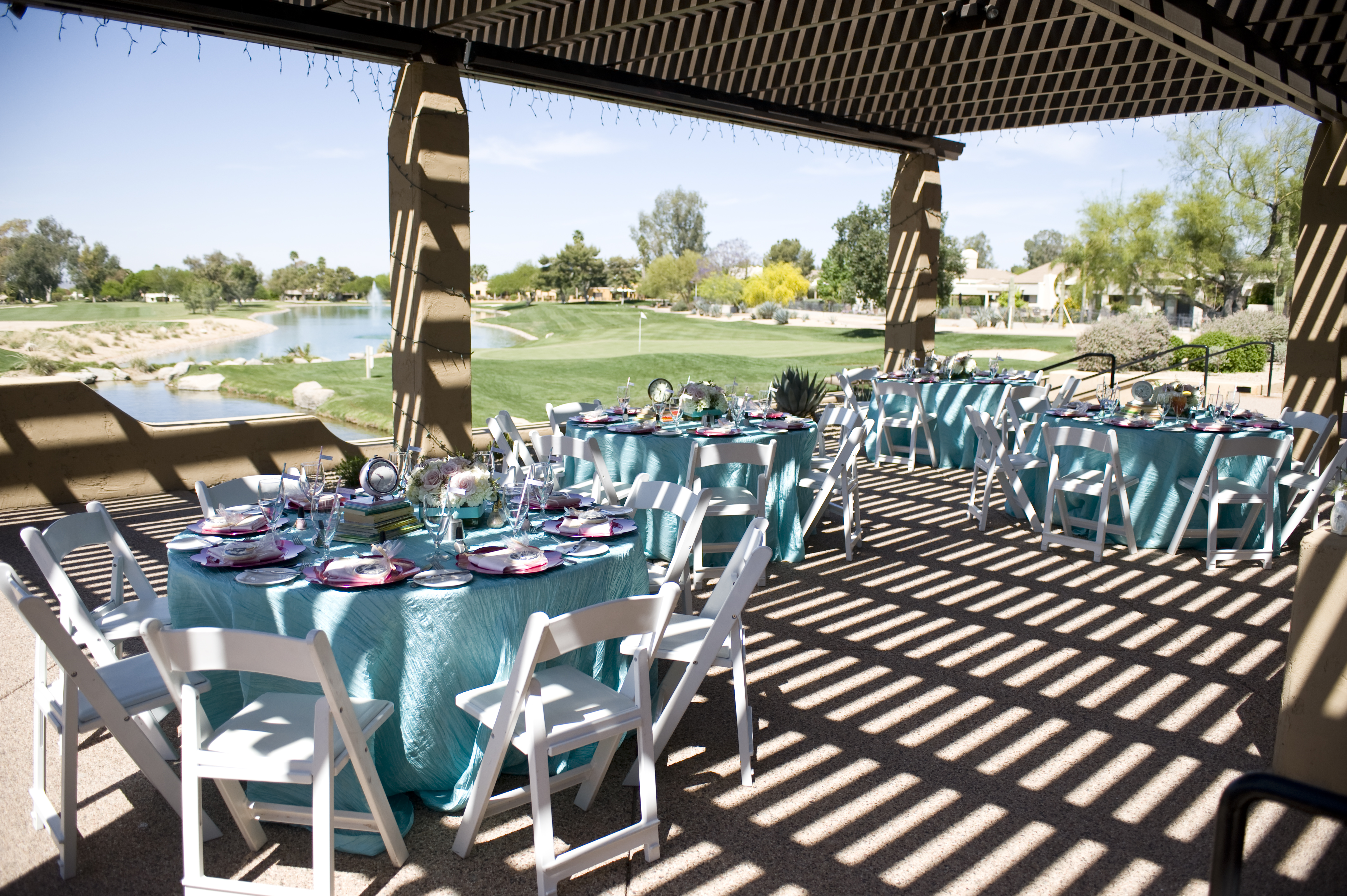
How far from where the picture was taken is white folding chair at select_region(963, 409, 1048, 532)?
6441 mm

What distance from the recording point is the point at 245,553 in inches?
115

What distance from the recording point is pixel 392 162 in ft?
23.2

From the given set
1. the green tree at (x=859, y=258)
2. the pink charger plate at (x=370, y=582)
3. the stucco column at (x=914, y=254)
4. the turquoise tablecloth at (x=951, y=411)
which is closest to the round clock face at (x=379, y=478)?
the pink charger plate at (x=370, y=582)

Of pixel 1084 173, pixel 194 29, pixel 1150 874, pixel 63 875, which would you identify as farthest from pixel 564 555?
pixel 1084 173

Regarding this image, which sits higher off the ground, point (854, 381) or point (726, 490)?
point (854, 381)

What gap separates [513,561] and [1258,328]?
798 inches

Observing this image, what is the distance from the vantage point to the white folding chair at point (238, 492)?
3768mm

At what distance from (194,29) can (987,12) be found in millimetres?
5253

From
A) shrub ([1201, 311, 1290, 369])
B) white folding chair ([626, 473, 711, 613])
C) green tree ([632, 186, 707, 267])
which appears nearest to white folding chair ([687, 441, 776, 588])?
white folding chair ([626, 473, 711, 613])

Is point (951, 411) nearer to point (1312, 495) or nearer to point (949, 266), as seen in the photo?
point (1312, 495)

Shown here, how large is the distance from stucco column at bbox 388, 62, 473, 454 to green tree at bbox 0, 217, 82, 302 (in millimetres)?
7183

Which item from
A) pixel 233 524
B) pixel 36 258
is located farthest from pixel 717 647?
pixel 36 258

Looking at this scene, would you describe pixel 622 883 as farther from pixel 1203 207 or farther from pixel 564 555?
pixel 1203 207

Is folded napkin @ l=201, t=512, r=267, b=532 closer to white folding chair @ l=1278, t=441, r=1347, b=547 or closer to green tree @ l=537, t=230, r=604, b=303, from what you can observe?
white folding chair @ l=1278, t=441, r=1347, b=547
